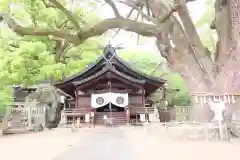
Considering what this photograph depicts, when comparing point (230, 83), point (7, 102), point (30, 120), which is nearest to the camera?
point (230, 83)

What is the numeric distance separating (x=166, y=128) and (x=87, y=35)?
422cm

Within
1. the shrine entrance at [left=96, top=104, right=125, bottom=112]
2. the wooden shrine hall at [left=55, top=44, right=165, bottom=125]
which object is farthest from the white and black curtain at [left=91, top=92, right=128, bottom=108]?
the shrine entrance at [left=96, top=104, right=125, bottom=112]

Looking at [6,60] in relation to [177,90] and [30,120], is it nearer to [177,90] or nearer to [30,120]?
Answer: [30,120]

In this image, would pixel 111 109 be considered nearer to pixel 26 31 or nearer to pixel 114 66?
pixel 114 66

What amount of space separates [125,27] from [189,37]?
2141 mm

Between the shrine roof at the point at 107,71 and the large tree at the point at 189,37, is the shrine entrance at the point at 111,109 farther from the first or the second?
the large tree at the point at 189,37

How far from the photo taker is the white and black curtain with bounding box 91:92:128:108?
14935 millimetres

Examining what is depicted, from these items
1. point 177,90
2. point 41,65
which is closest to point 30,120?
point 41,65

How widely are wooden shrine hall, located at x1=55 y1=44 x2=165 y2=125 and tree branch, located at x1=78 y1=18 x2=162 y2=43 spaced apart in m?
5.01

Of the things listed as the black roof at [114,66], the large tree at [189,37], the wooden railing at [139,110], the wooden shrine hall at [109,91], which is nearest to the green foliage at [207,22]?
the black roof at [114,66]

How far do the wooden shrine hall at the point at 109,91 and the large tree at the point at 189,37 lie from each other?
17.5 feet

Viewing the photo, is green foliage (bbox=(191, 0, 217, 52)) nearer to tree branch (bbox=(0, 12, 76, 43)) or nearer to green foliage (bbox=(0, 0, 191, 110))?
green foliage (bbox=(0, 0, 191, 110))

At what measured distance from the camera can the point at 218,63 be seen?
820 cm

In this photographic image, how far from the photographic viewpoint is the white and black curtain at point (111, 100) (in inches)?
588
